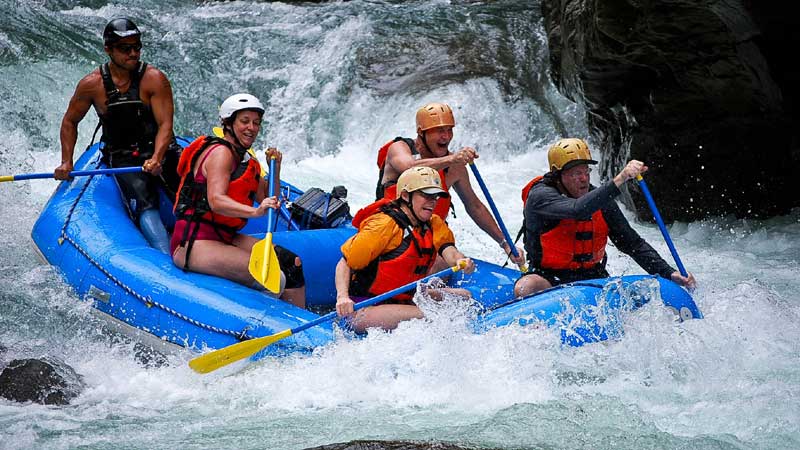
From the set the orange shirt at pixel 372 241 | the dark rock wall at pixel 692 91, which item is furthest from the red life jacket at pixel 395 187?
the dark rock wall at pixel 692 91

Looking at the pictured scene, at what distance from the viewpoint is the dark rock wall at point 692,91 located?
24.7 feet

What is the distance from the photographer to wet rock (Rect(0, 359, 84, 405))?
482 cm

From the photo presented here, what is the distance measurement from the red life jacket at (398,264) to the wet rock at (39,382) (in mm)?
1443

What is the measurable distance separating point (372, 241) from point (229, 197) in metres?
0.89

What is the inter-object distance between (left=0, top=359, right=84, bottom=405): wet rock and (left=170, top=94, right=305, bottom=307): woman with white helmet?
0.87 m

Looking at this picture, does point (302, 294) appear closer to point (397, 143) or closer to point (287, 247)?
point (287, 247)

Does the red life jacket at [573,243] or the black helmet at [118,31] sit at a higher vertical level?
the black helmet at [118,31]

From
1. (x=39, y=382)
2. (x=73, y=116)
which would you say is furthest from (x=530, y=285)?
(x=73, y=116)

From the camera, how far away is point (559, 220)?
538 centimetres

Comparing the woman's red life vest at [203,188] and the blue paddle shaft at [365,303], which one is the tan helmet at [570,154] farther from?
the woman's red life vest at [203,188]

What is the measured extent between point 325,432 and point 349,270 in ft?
2.86

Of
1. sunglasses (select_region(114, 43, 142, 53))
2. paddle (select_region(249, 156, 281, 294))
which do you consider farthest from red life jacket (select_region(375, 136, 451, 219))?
sunglasses (select_region(114, 43, 142, 53))

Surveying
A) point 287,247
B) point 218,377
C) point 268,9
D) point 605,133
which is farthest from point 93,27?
point 218,377

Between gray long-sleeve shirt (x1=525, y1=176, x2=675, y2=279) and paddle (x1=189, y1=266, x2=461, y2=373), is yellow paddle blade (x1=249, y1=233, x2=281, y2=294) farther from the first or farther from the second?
gray long-sleeve shirt (x1=525, y1=176, x2=675, y2=279)
